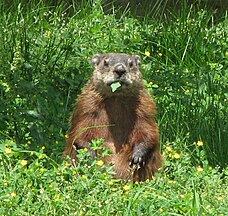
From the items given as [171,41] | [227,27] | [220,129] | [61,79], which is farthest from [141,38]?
[220,129]

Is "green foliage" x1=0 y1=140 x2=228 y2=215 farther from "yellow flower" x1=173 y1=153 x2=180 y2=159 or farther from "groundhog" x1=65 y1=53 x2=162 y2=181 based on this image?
"groundhog" x1=65 y1=53 x2=162 y2=181

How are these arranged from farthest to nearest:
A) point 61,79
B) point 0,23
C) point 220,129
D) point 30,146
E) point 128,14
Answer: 1. point 128,14
2. point 0,23
3. point 61,79
4. point 220,129
5. point 30,146

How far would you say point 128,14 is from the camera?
10180 mm

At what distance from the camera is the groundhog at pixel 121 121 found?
6.51 m

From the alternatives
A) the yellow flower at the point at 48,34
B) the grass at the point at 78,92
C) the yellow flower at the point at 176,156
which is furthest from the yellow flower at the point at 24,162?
the yellow flower at the point at 48,34

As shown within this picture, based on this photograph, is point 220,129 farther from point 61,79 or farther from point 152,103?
point 61,79

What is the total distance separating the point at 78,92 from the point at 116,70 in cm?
126

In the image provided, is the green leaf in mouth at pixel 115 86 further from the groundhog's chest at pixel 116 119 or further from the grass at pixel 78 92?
the grass at pixel 78 92

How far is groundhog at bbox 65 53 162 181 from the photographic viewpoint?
6.51 metres

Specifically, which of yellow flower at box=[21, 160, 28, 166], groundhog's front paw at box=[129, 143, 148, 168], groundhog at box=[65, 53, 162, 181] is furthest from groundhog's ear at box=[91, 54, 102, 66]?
yellow flower at box=[21, 160, 28, 166]

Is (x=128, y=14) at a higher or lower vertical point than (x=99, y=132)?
lower

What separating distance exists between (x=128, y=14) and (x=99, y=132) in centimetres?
386

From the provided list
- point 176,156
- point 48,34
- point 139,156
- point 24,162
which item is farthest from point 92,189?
point 48,34

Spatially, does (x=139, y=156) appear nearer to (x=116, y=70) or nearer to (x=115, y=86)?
(x=115, y=86)
